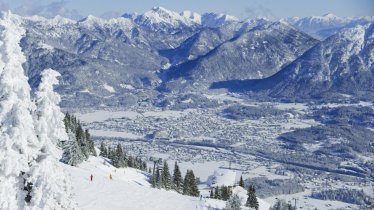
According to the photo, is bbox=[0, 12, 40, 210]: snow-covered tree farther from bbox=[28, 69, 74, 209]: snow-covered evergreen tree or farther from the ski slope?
the ski slope

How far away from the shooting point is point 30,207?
21531mm

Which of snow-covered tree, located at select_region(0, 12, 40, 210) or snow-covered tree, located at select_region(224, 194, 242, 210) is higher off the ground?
snow-covered tree, located at select_region(0, 12, 40, 210)

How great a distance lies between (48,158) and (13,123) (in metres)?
1.83

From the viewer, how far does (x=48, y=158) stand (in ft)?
70.9

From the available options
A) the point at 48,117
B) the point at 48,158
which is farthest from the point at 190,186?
the point at 48,158

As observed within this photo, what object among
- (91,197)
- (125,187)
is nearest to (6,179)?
(91,197)

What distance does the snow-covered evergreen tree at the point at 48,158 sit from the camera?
2127 centimetres

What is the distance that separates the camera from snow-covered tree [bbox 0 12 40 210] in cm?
2055

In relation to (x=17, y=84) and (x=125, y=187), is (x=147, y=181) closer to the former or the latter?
(x=125, y=187)

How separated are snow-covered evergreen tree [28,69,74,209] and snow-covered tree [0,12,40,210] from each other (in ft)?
1.54

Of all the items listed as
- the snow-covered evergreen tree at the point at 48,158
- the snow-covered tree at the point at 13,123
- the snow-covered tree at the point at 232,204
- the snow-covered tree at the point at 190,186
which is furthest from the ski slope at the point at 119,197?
the snow-covered tree at the point at 13,123

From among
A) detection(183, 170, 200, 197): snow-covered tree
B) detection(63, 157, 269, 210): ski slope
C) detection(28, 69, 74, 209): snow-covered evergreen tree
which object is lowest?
detection(183, 170, 200, 197): snow-covered tree

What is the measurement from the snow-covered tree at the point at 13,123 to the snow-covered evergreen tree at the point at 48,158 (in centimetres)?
47

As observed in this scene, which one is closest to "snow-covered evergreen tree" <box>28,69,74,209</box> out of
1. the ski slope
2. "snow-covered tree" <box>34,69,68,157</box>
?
"snow-covered tree" <box>34,69,68,157</box>
